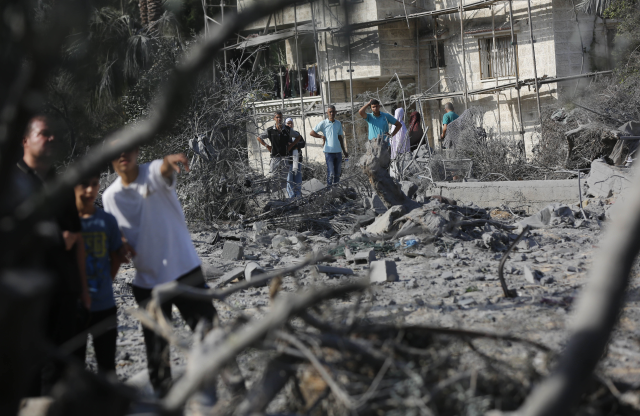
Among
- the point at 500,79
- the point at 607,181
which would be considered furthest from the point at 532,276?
the point at 500,79

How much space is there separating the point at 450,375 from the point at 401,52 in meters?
21.5

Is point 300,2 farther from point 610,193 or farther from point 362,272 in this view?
point 610,193

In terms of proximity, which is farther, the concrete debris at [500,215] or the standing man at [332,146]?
the standing man at [332,146]

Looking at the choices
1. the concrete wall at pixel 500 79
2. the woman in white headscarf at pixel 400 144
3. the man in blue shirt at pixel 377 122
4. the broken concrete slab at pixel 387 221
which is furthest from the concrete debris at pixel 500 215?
the concrete wall at pixel 500 79

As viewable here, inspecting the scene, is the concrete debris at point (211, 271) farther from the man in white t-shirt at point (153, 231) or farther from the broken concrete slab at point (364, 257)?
the man in white t-shirt at point (153, 231)

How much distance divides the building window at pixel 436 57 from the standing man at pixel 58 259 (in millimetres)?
20682

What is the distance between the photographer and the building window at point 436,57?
74.2ft

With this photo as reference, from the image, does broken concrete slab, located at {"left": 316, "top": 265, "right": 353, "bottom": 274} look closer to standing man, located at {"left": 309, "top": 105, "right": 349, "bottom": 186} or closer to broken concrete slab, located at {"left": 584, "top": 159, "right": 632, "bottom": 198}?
standing man, located at {"left": 309, "top": 105, "right": 349, "bottom": 186}

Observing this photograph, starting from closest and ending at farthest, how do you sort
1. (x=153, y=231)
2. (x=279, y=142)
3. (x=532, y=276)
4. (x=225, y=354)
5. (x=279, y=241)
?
(x=225, y=354)
(x=153, y=231)
(x=532, y=276)
(x=279, y=241)
(x=279, y=142)

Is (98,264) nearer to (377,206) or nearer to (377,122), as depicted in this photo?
(377,206)

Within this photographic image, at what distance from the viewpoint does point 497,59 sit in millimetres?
21094

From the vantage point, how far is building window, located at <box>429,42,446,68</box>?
74.2 ft

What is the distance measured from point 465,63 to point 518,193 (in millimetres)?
11628

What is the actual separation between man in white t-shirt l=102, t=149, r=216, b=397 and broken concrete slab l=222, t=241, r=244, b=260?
4533 millimetres
